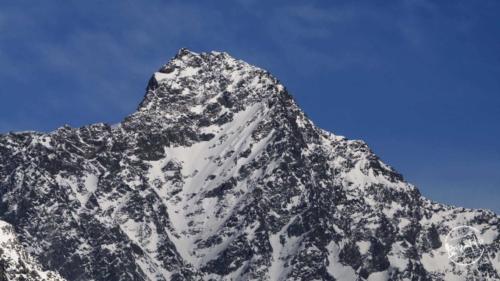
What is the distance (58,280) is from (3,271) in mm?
15771

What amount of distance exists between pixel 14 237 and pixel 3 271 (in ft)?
30.3

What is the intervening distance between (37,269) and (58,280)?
4.87m

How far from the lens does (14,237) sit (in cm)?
18100

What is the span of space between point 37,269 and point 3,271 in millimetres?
11094

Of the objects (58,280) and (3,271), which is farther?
(58,280)

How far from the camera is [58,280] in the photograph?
615ft

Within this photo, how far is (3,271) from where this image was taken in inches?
6781

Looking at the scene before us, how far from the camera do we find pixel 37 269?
183125mm
